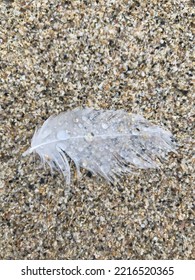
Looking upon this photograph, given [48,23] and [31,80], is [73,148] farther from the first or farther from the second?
[48,23]

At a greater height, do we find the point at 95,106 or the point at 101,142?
the point at 95,106

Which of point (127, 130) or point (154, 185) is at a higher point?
point (127, 130)

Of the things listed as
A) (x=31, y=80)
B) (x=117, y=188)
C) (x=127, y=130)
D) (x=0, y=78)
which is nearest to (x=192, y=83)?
(x=127, y=130)

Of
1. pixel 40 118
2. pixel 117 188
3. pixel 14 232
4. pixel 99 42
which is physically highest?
pixel 99 42
